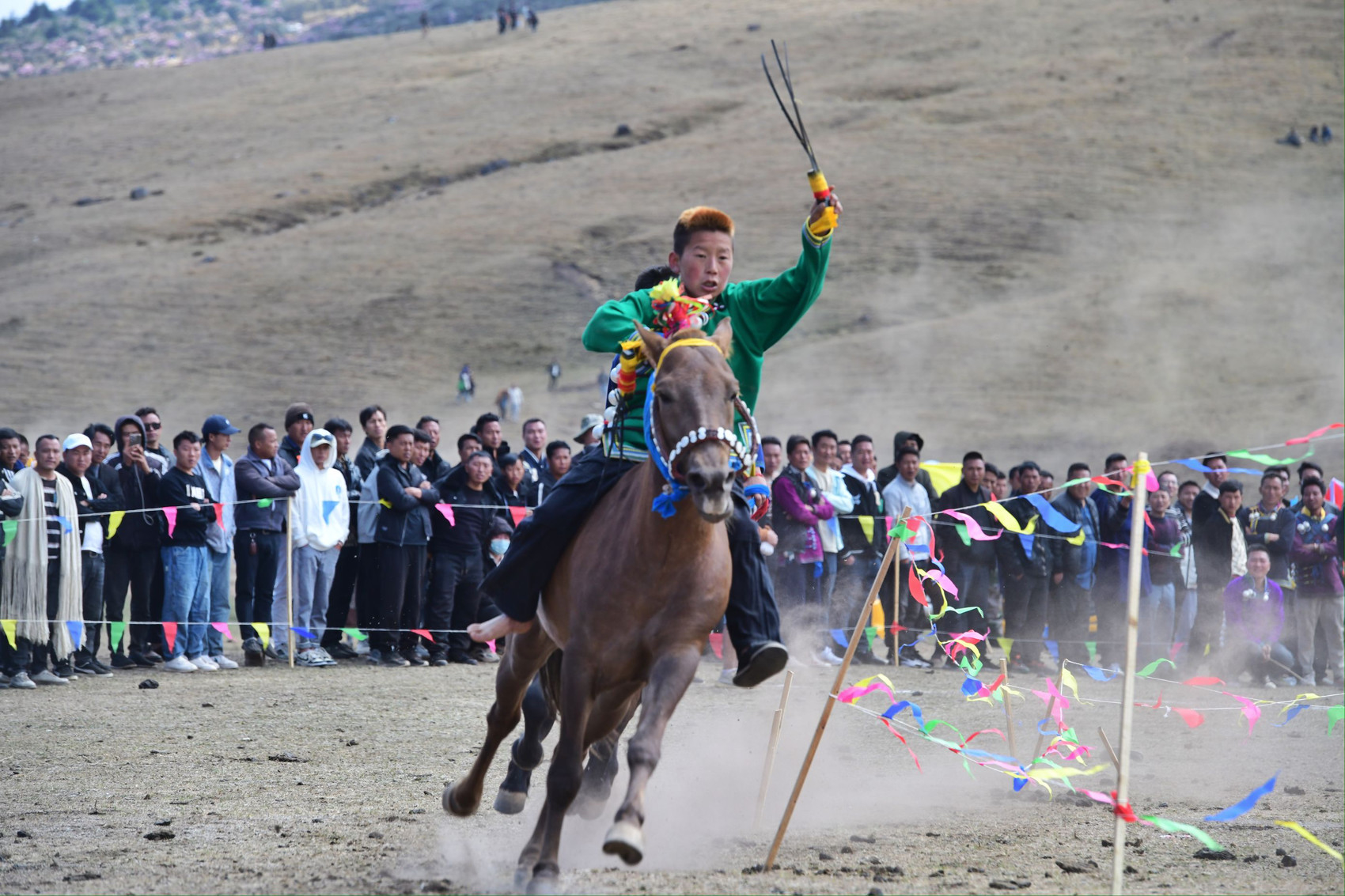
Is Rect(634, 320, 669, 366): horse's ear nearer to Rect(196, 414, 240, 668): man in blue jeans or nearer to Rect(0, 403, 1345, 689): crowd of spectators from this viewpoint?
Rect(0, 403, 1345, 689): crowd of spectators

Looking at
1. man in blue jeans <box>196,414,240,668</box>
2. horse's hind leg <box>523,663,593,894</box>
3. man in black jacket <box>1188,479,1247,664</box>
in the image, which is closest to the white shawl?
man in blue jeans <box>196,414,240,668</box>

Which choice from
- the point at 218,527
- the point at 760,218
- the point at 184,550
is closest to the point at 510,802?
the point at 184,550

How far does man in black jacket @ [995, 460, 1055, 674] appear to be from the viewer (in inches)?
608

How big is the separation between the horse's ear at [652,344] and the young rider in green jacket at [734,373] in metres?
0.34

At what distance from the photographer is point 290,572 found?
13703 mm

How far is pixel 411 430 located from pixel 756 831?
26.5ft

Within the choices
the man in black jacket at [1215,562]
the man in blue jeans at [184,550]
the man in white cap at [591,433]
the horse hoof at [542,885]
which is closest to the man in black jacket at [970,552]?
the man in black jacket at [1215,562]

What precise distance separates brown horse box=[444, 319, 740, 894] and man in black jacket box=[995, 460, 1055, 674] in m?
10.2

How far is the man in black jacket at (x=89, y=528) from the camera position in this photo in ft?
42.0

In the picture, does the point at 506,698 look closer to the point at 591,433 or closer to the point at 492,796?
the point at 591,433

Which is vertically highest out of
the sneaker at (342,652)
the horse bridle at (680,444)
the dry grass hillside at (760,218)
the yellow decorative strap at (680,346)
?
the dry grass hillside at (760,218)

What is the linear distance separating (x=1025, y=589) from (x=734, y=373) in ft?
33.5

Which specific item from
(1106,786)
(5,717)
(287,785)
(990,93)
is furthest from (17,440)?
(990,93)

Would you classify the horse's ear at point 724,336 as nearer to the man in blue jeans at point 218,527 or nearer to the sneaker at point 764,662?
the sneaker at point 764,662
